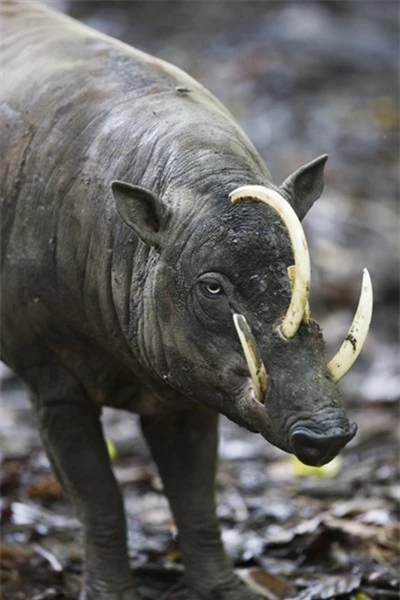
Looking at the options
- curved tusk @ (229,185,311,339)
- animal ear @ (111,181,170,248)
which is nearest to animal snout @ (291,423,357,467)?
curved tusk @ (229,185,311,339)

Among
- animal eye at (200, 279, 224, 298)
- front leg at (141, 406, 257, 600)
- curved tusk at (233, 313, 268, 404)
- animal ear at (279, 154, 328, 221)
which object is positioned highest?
animal ear at (279, 154, 328, 221)

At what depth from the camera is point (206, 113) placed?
530 centimetres

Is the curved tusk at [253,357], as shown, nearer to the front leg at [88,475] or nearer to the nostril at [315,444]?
the nostril at [315,444]

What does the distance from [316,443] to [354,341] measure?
0.38 metres

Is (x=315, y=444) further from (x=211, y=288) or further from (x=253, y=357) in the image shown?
(x=211, y=288)

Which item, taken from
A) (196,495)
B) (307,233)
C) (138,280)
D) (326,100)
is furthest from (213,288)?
(326,100)

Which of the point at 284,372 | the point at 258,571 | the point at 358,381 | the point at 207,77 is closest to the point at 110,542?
the point at 258,571

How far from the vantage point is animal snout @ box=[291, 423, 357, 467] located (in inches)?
168

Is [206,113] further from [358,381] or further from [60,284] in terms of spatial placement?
[358,381]

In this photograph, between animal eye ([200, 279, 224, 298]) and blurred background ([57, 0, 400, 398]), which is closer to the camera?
animal eye ([200, 279, 224, 298])

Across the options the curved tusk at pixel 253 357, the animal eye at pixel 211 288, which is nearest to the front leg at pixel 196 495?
the animal eye at pixel 211 288

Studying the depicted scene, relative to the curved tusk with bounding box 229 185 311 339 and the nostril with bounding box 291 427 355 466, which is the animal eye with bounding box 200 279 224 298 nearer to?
the curved tusk with bounding box 229 185 311 339

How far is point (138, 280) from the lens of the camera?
16.4 ft

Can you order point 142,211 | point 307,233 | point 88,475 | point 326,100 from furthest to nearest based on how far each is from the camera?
point 326,100 → point 307,233 → point 88,475 → point 142,211
